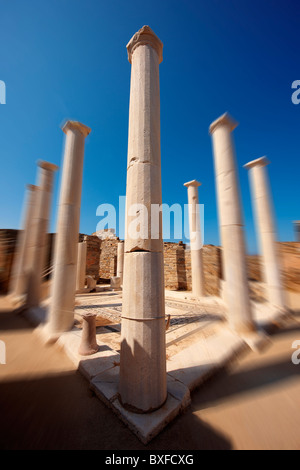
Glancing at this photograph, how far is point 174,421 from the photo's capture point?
2291 mm

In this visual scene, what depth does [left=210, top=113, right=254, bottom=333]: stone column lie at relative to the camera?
4.94 meters

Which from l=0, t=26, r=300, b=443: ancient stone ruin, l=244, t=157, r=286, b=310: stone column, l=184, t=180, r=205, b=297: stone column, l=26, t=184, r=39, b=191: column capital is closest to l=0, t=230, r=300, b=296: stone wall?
l=0, t=26, r=300, b=443: ancient stone ruin

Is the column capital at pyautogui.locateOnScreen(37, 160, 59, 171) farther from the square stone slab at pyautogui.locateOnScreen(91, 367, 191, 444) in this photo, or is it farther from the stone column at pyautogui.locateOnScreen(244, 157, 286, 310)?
the stone column at pyautogui.locateOnScreen(244, 157, 286, 310)

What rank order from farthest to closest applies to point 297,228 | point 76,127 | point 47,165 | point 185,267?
point 185,267, point 297,228, point 47,165, point 76,127

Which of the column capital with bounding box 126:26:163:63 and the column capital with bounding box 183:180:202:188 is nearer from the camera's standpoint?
the column capital with bounding box 126:26:163:63

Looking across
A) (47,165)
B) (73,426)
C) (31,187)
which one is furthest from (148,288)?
(31,187)

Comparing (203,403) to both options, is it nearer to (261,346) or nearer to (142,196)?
(261,346)

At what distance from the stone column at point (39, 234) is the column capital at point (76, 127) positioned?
2861 mm

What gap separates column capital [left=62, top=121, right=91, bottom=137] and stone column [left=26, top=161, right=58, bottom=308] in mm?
2861

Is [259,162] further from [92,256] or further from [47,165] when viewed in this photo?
[92,256]

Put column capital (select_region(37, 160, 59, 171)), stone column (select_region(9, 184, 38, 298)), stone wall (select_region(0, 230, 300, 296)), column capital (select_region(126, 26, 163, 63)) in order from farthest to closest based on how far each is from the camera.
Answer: stone wall (select_region(0, 230, 300, 296)) < stone column (select_region(9, 184, 38, 298)) < column capital (select_region(37, 160, 59, 171)) < column capital (select_region(126, 26, 163, 63))

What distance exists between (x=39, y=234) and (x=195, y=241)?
24.1 feet

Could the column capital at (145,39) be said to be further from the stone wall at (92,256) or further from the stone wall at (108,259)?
the stone wall at (92,256)
